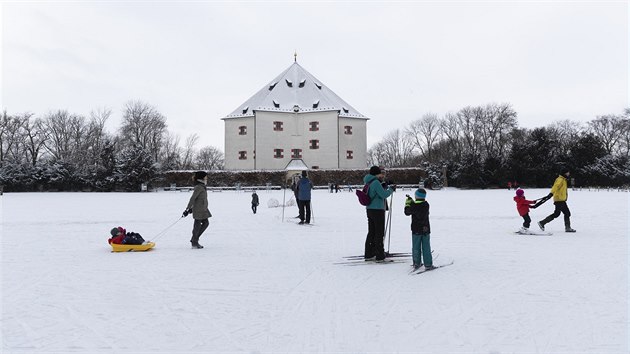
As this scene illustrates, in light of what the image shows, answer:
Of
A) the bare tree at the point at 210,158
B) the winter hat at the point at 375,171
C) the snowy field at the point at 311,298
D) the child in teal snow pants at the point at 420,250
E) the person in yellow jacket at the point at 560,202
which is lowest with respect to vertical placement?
the snowy field at the point at 311,298

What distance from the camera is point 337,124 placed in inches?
2421

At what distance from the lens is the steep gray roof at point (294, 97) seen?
62344 mm

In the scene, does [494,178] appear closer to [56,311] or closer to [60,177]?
[60,177]

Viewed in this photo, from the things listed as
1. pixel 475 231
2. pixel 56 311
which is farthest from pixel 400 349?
pixel 475 231

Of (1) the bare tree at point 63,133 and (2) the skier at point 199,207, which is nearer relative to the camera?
(2) the skier at point 199,207

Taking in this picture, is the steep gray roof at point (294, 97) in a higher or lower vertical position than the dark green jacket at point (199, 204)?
higher

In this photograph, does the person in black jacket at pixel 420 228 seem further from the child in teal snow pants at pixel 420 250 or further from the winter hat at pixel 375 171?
the winter hat at pixel 375 171

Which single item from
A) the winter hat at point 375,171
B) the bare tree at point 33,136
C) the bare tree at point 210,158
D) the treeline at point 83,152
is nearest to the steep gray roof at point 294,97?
the treeline at point 83,152

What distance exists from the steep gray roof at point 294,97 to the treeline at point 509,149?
51.3 ft

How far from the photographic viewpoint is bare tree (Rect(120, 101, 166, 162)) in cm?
7169

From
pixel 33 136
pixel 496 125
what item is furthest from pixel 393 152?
pixel 33 136

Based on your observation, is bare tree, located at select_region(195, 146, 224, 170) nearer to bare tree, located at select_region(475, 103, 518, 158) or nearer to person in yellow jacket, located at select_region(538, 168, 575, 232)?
bare tree, located at select_region(475, 103, 518, 158)

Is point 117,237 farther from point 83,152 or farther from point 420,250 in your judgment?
point 83,152

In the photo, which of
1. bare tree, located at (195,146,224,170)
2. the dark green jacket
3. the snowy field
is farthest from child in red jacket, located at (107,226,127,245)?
bare tree, located at (195,146,224,170)
